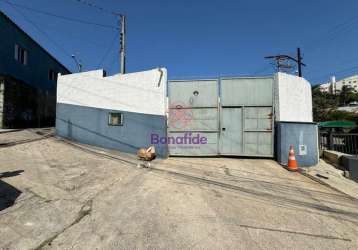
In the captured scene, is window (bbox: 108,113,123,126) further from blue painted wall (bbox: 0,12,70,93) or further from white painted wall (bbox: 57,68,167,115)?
blue painted wall (bbox: 0,12,70,93)

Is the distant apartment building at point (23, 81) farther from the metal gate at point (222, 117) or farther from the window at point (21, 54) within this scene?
the metal gate at point (222, 117)

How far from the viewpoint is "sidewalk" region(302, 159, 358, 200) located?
6145 millimetres

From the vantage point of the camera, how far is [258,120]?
8891mm

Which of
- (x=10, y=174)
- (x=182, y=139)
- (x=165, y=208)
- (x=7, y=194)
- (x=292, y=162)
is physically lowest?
(x=165, y=208)

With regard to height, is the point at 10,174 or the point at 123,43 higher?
the point at 123,43

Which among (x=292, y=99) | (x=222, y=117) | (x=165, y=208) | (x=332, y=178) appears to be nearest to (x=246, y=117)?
(x=222, y=117)

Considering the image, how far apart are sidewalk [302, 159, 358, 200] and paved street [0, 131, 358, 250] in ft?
1.40

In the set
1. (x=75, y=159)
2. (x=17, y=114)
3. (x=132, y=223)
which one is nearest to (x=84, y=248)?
(x=132, y=223)

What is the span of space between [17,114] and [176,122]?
12427mm

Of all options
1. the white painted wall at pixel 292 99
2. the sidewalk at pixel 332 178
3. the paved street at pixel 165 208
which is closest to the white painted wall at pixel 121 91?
the paved street at pixel 165 208

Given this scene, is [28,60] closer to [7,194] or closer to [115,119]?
[115,119]

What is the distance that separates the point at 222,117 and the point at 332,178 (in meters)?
4.16

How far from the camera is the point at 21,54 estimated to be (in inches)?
646

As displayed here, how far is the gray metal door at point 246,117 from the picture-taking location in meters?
8.85
